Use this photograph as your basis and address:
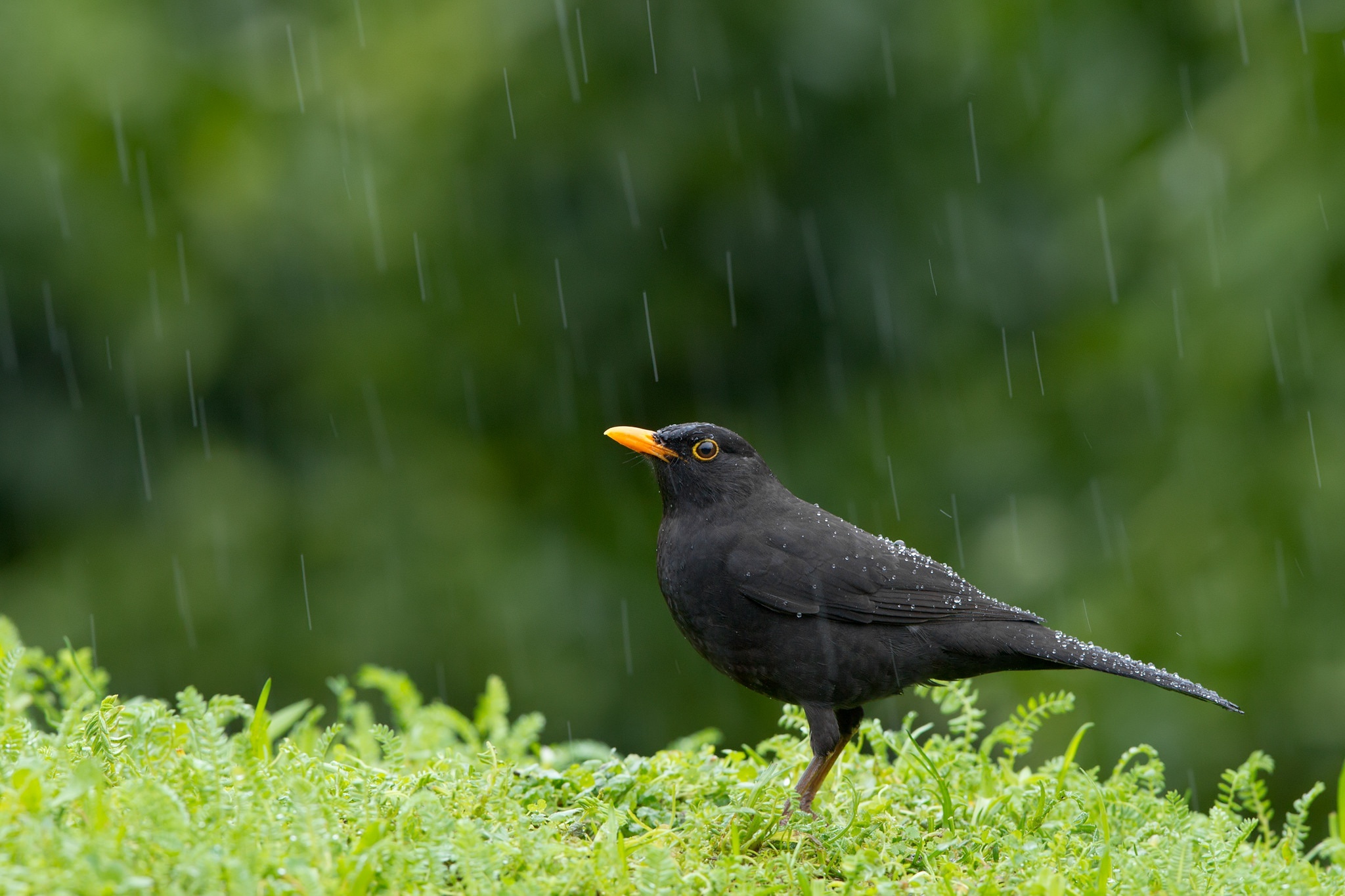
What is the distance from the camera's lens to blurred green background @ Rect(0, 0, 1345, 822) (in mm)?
5930

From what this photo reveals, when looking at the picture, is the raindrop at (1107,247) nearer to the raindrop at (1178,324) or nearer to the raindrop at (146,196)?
the raindrop at (1178,324)

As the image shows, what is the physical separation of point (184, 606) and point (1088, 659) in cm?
503

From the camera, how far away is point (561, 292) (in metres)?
6.79

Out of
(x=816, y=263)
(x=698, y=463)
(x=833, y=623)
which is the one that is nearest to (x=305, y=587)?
(x=698, y=463)

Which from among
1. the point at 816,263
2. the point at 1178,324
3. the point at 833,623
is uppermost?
the point at 816,263

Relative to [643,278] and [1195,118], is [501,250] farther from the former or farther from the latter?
[1195,118]

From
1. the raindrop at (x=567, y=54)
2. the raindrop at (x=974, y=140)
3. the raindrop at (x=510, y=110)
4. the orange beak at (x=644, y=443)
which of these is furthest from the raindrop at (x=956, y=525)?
the raindrop at (x=510, y=110)

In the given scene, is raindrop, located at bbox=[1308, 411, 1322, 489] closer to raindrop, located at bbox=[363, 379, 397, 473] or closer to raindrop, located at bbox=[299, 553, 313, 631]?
raindrop, located at bbox=[363, 379, 397, 473]

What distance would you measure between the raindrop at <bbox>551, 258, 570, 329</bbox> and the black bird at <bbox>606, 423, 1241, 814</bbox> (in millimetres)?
2673

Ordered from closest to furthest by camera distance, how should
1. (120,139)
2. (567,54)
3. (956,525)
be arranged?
(956,525), (567,54), (120,139)

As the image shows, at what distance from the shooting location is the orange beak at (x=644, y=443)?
464cm

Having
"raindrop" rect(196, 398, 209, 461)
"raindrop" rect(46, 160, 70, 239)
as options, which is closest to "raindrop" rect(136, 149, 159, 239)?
"raindrop" rect(46, 160, 70, 239)

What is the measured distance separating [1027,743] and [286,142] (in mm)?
4873

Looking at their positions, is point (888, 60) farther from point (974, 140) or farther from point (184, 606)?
point (184, 606)
